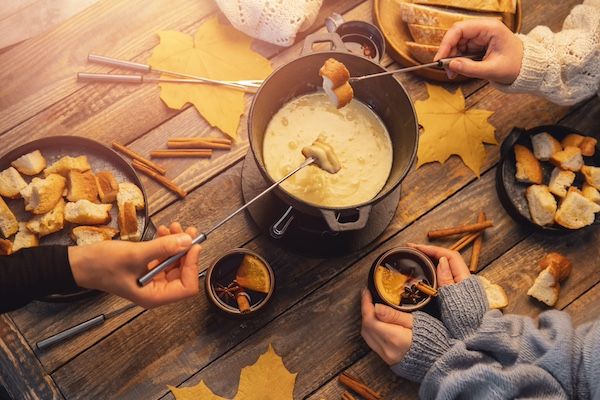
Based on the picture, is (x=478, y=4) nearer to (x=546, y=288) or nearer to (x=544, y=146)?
(x=544, y=146)

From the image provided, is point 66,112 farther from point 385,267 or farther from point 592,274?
point 592,274

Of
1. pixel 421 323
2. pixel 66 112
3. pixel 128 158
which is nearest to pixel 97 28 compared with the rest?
pixel 66 112

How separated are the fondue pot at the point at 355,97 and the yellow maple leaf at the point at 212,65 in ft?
0.78

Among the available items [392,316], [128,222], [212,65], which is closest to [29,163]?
[128,222]

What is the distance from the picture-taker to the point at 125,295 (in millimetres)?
1286

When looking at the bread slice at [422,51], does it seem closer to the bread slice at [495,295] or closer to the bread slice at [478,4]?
the bread slice at [478,4]

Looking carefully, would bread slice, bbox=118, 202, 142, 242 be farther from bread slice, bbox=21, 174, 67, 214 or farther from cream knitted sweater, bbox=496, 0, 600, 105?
cream knitted sweater, bbox=496, 0, 600, 105

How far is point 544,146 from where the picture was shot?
1632 millimetres

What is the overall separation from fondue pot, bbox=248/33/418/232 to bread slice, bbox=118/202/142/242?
0.37m

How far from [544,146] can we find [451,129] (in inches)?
10.2

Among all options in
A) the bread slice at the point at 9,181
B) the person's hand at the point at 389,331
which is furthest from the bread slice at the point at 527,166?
the bread slice at the point at 9,181

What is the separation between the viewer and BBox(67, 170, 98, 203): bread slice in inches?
58.3

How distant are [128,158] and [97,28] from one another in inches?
16.3

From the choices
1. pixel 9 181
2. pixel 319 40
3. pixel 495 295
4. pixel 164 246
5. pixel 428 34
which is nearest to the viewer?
pixel 164 246
